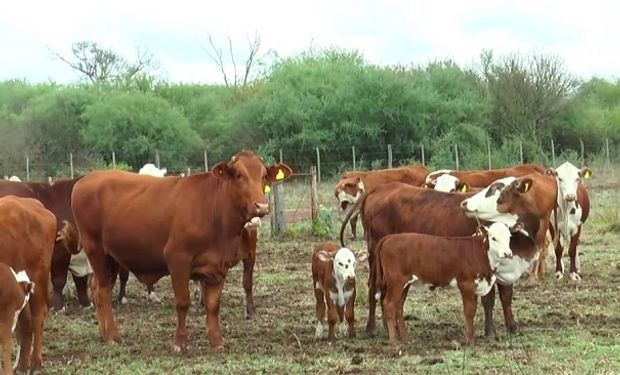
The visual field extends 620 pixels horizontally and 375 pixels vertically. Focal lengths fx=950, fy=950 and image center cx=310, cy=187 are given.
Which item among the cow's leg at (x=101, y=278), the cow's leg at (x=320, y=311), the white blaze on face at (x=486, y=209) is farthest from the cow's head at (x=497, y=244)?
the cow's leg at (x=101, y=278)

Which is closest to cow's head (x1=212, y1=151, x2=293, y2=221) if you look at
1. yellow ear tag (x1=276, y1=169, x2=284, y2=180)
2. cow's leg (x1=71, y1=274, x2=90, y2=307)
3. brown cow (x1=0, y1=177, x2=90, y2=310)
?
yellow ear tag (x1=276, y1=169, x2=284, y2=180)

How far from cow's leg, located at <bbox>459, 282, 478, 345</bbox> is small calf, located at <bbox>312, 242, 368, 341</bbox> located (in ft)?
3.32

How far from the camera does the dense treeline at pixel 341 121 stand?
34.6 metres

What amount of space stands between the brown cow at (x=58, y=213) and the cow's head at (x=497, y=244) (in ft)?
16.1

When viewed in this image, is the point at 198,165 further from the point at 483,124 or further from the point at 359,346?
the point at 359,346

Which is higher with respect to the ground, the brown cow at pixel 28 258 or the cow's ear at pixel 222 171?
the cow's ear at pixel 222 171

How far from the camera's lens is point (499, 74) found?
38281 mm

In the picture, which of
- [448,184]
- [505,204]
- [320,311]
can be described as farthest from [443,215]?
[448,184]

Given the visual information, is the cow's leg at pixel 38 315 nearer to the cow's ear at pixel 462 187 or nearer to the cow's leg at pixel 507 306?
the cow's leg at pixel 507 306

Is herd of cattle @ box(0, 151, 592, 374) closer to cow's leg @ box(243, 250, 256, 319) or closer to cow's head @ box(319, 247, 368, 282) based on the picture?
cow's head @ box(319, 247, 368, 282)

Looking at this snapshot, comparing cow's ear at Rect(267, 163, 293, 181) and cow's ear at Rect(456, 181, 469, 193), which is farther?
cow's ear at Rect(456, 181, 469, 193)

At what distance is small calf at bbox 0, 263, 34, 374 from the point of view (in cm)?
639

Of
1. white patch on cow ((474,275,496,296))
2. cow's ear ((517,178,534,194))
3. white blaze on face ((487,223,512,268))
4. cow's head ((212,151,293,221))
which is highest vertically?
cow's head ((212,151,293,221))

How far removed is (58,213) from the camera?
36.2ft
